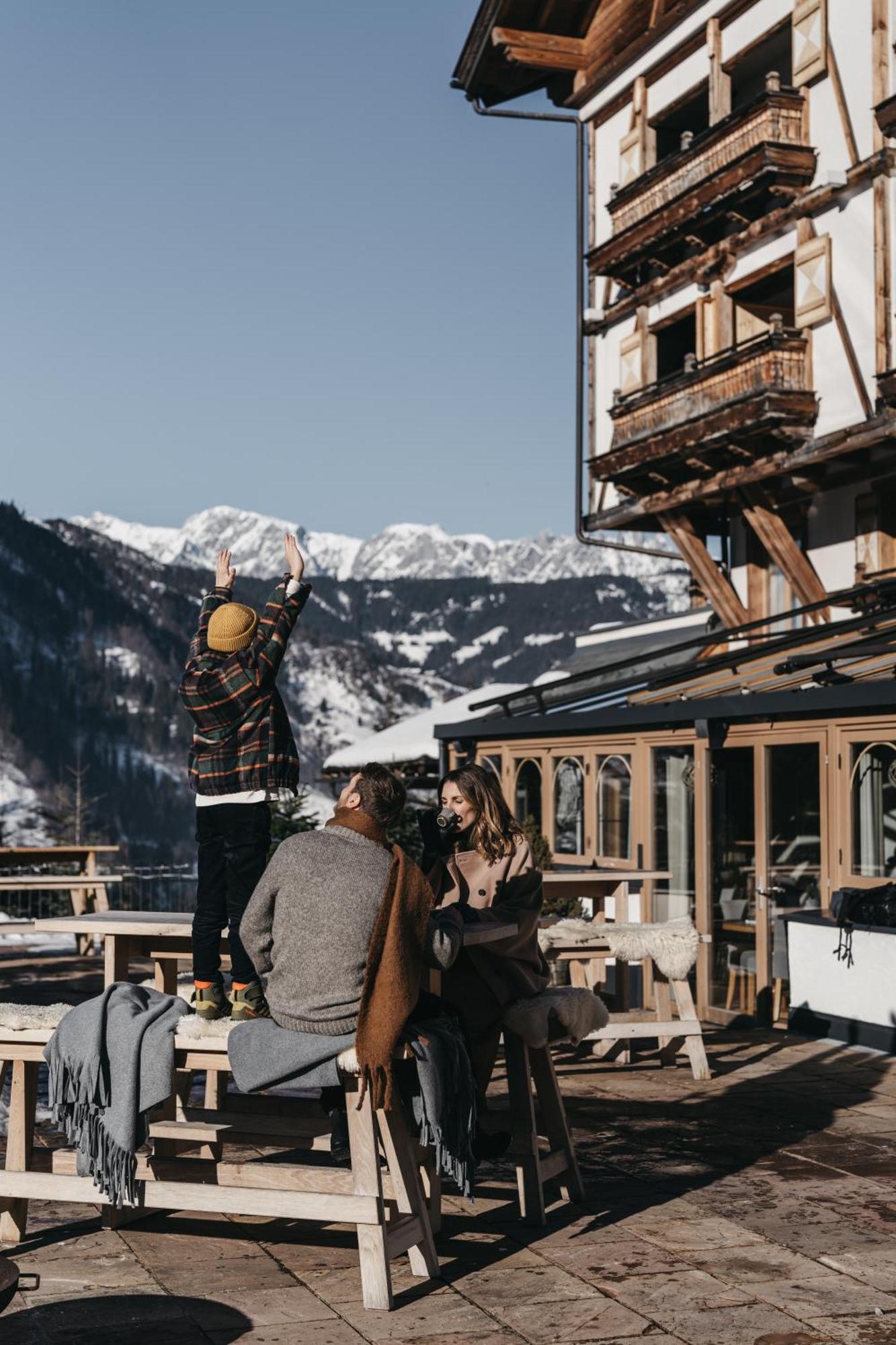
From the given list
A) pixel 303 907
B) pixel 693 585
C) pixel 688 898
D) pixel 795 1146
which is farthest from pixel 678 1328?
pixel 693 585

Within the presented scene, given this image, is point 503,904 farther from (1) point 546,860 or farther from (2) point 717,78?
(2) point 717,78

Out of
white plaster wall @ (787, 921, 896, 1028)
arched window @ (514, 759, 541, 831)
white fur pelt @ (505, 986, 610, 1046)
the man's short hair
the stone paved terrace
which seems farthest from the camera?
arched window @ (514, 759, 541, 831)

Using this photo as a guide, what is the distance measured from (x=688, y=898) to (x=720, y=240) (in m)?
8.82

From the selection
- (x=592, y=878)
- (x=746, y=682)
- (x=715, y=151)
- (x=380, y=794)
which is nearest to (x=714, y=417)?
(x=715, y=151)

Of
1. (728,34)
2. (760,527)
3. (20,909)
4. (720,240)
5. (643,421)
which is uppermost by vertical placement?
(728,34)

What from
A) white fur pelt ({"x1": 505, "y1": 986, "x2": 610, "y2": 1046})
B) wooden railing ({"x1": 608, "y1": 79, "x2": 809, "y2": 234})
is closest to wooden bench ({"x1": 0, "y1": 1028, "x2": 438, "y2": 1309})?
white fur pelt ({"x1": 505, "y1": 986, "x2": 610, "y2": 1046})

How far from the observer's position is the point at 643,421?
62.8 ft

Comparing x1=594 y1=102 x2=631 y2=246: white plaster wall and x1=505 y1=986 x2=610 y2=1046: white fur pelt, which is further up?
x1=594 y1=102 x2=631 y2=246: white plaster wall

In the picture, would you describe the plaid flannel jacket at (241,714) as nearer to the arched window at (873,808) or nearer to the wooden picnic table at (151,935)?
the wooden picnic table at (151,935)

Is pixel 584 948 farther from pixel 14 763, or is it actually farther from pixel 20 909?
pixel 14 763

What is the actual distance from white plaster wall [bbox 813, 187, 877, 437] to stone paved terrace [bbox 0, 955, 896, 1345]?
9912 millimetres

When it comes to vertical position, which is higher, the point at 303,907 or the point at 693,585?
the point at 693,585

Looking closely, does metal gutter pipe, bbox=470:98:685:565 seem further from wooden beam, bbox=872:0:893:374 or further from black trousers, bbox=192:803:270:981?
black trousers, bbox=192:803:270:981

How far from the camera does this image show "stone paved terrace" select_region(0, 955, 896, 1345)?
465 centimetres
